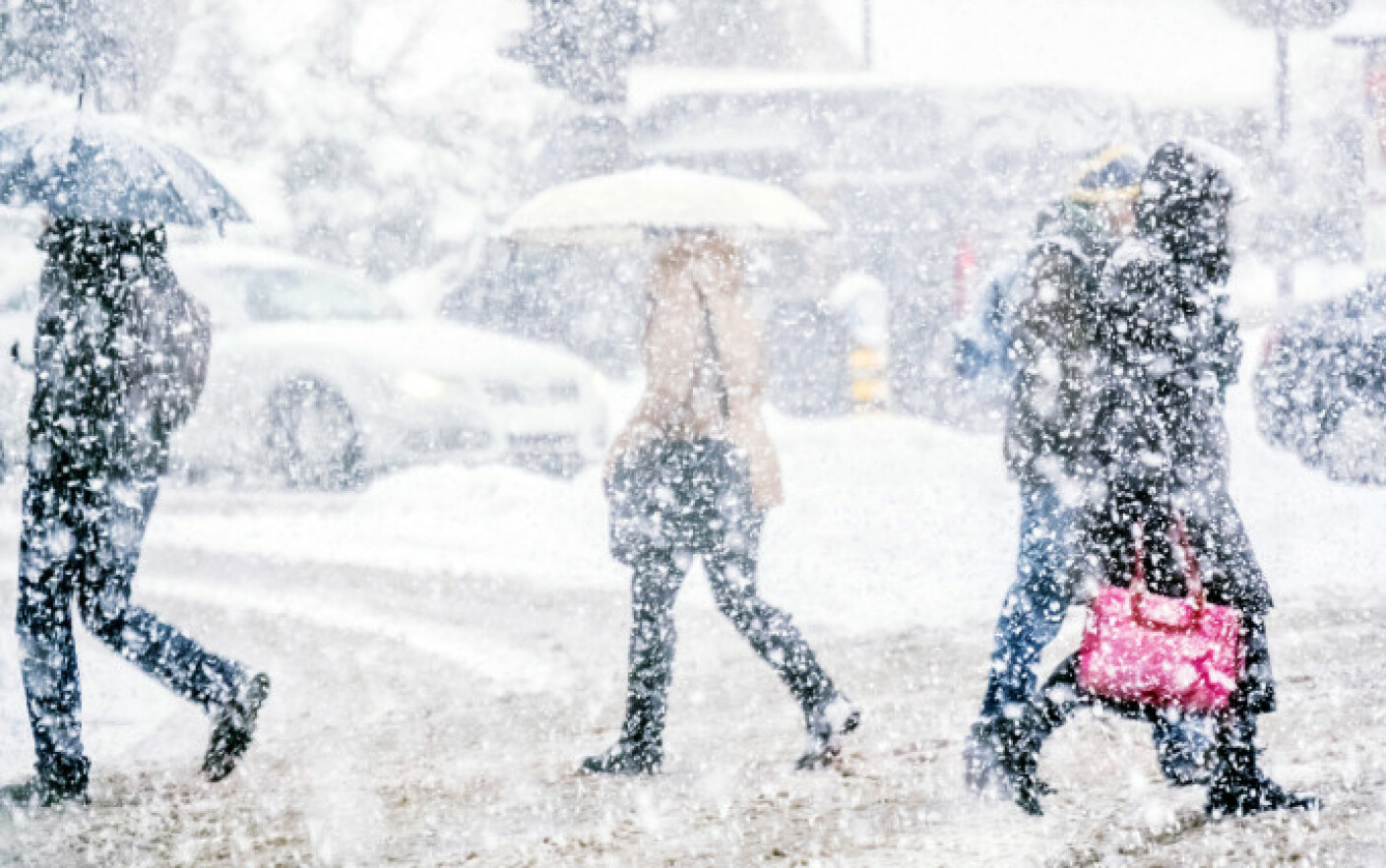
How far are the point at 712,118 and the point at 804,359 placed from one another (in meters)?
1.95

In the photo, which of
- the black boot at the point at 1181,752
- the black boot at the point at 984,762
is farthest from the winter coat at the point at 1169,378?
the black boot at the point at 984,762

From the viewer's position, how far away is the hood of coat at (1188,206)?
4328 millimetres

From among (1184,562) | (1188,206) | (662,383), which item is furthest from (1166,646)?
(662,383)

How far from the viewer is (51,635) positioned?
4898mm

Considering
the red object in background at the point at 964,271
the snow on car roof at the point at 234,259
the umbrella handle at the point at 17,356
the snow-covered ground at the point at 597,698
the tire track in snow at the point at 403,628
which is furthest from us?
the red object in background at the point at 964,271

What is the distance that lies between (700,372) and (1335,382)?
6.93 m

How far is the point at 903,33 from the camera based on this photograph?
28.3 m

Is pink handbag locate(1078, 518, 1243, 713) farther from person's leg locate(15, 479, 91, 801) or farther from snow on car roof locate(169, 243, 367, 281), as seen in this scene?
snow on car roof locate(169, 243, 367, 281)

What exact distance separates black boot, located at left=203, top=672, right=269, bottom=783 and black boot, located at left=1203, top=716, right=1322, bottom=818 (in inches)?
94.9

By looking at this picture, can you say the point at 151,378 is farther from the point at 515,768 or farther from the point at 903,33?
the point at 903,33

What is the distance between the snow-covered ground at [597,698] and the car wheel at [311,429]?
0.26 m

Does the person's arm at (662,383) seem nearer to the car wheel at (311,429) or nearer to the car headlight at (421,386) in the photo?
the car headlight at (421,386)

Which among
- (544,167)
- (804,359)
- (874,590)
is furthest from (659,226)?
(544,167)

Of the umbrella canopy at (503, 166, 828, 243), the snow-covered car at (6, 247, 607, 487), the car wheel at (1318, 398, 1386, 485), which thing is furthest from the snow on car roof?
the umbrella canopy at (503, 166, 828, 243)
